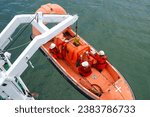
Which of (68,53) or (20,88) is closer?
(20,88)

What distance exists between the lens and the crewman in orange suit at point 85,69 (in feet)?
37.6

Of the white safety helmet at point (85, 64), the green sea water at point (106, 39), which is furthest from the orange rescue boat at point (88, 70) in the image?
the green sea water at point (106, 39)

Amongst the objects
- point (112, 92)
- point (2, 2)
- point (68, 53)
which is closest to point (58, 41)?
point (68, 53)

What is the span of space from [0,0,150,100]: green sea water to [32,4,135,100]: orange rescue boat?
578mm

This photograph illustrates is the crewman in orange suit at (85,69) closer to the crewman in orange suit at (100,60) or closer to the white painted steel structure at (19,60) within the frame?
the crewman in orange suit at (100,60)

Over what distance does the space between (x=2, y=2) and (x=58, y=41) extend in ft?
27.3

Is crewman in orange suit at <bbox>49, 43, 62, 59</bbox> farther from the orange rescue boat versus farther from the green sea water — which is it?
the green sea water

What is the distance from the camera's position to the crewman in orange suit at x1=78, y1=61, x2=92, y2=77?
1147cm

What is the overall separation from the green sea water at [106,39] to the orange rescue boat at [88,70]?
58 cm

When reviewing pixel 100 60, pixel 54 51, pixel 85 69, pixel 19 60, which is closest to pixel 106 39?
pixel 100 60

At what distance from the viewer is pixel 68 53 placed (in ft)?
40.5

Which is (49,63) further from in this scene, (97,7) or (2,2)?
(2,2)

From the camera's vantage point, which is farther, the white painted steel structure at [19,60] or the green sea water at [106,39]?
the green sea water at [106,39]

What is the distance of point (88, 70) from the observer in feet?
38.8
